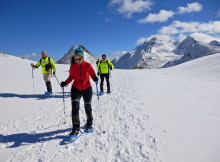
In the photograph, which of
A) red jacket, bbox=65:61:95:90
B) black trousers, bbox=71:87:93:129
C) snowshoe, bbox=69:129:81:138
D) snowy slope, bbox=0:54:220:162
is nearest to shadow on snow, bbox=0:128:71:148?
snowy slope, bbox=0:54:220:162

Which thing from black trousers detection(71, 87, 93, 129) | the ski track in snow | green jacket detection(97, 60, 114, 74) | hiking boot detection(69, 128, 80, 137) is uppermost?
green jacket detection(97, 60, 114, 74)

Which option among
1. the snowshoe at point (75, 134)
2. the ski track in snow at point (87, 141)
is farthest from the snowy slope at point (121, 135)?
the snowshoe at point (75, 134)

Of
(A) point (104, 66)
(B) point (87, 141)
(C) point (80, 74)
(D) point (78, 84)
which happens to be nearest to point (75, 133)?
(B) point (87, 141)

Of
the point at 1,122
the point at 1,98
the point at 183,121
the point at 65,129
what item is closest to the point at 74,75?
the point at 65,129

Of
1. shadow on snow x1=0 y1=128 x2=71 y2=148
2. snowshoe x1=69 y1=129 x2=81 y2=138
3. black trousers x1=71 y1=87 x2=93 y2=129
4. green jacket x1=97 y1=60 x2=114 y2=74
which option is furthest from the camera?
green jacket x1=97 y1=60 x2=114 y2=74

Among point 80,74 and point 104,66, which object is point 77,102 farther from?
point 104,66

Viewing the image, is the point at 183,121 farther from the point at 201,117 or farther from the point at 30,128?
the point at 30,128

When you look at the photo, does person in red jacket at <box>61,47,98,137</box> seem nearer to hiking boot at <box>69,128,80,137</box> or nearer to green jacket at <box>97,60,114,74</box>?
hiking boot at <box>69,128,80,137</box>

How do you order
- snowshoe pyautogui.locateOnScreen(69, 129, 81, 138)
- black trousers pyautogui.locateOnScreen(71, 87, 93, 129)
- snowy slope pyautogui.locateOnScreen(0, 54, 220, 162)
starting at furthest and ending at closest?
1. black trousers pyautogui.locateOnScreen(71, 87, 93, 129)
2. snowshoe pyautogui.locateOnScreen(69, 129, 81, 138)
3. snowy slope pyautogui.locateOnScreen(0, 54, 220, 162)

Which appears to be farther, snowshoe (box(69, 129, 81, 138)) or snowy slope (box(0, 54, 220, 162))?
snowshoe (box(69, 129, 81, 138))

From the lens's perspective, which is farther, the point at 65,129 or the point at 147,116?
the point at 147,116

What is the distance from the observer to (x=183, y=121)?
14.6 ft

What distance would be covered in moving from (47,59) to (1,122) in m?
4.23

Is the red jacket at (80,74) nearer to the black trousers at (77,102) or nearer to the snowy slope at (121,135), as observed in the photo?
the black trousers at (77,102)
